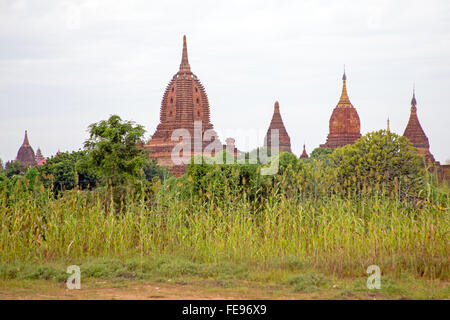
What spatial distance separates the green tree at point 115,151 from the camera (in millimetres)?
13656

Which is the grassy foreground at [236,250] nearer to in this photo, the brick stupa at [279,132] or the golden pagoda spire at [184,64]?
the golden pagoda spire at [184,64]

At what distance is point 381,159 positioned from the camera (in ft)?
55.3

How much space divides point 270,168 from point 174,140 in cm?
3027

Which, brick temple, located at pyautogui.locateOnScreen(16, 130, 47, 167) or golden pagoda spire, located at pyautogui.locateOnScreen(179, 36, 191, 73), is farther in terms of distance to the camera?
brick temple, located at pyautogui.locateOnScreen(16, 130, 47, 167)

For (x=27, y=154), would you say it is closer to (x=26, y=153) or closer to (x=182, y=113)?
(x=26, y=153)

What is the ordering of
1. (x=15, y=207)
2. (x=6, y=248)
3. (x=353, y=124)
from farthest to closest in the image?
(x=353, y=124), (x=15, y=207), (x=6, y=248)

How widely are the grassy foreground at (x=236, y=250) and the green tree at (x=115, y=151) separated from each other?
431 centimetres

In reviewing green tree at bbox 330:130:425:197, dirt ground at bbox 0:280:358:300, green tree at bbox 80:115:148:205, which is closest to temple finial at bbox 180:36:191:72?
green tree at bbox 330:130:425:197

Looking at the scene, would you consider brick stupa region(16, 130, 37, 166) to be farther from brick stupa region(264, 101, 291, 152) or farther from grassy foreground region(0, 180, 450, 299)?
grassy foreground region(0, 180, 450, 299)

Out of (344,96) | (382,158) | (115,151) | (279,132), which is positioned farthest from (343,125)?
(115,151)

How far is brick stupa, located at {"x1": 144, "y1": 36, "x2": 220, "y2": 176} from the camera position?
44944 mm

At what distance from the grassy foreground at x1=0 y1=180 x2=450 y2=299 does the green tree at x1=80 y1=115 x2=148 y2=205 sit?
431cm
